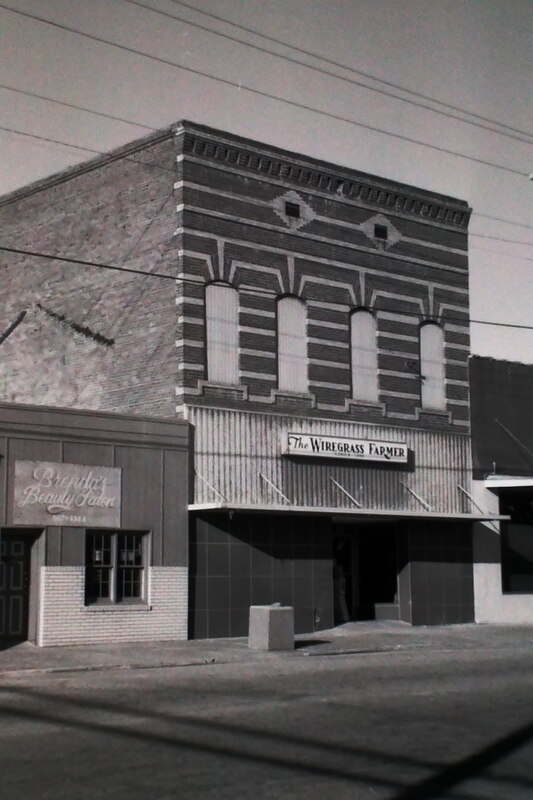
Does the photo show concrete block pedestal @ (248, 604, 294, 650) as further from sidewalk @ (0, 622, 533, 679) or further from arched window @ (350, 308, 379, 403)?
arched window @ (350, 308, 379, 403)

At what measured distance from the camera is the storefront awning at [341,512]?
26.0 metres

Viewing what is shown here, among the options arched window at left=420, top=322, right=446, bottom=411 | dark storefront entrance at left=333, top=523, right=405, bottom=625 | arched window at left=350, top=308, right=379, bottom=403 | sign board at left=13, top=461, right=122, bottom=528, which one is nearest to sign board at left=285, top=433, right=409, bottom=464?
arched window at left=350, top=308, right=379, bottom=403

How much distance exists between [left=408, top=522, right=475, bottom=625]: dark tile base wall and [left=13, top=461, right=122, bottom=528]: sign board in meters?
9.56

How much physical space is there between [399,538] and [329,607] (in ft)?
11.3

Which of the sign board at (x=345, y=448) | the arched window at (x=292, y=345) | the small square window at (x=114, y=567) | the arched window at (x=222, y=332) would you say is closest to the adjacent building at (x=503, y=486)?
the sign board at (x=345, y=448)

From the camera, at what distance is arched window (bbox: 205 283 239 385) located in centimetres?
2803

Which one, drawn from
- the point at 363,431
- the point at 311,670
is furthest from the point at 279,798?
the point at 363,431

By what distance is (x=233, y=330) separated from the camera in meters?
28.5


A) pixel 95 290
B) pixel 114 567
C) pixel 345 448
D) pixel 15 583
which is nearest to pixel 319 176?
pixel 95 290

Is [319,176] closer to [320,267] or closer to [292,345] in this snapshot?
[320,267]

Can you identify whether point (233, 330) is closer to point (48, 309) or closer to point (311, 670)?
point (48, 309)

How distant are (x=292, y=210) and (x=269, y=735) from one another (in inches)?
779

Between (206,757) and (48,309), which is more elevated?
(48,309)

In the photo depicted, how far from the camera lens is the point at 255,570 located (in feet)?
91.1
